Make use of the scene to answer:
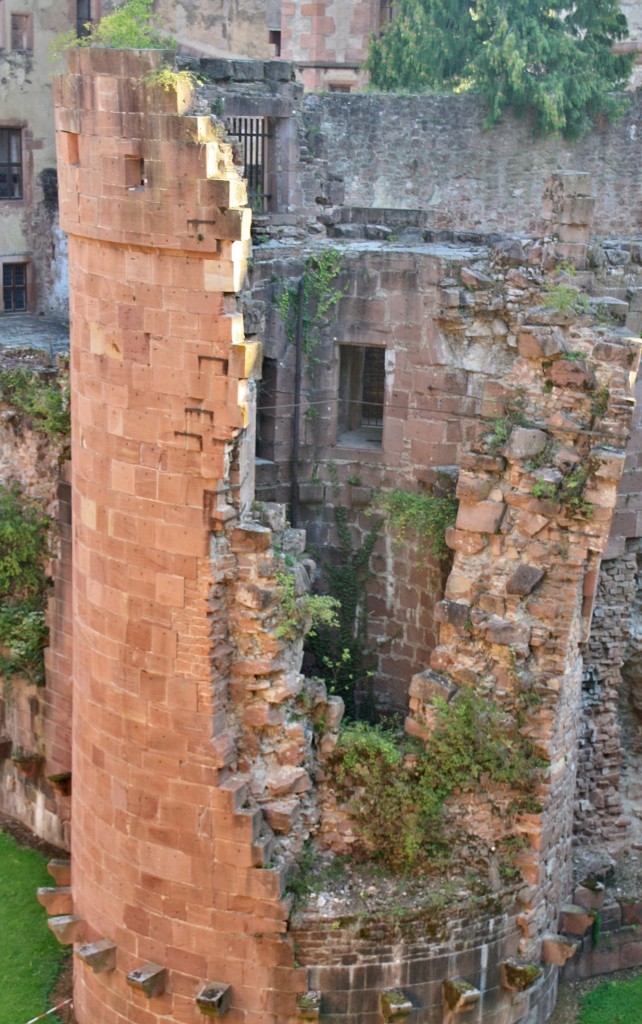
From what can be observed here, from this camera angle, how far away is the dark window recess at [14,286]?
27.3 m

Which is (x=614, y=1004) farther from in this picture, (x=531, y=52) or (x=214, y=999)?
(x=531, y=52)

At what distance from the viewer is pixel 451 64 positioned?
86.6 feet

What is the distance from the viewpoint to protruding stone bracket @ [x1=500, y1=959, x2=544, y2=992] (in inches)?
505

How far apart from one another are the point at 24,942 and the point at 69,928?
1730 millimetres

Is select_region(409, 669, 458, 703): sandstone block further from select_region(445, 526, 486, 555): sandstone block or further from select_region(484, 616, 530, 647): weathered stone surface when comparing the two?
select_region(445, 526, 486, 555): sandstone block

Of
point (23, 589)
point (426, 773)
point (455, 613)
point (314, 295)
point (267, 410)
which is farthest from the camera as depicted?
point (23, 589)

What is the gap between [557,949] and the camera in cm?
1324

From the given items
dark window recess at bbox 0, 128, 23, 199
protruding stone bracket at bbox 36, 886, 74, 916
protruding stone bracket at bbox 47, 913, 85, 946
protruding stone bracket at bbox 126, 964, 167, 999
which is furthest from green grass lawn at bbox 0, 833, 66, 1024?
dark window recess at bbox 0, 128, 23, 199

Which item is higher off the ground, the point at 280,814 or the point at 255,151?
the point at 255,151

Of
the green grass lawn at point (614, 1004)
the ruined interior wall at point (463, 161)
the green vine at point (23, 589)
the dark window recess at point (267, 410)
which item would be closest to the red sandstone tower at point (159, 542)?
the dark window recess at point (267, 410)

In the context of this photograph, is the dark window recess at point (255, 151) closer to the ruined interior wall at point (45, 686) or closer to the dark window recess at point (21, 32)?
the ruined interior wall at point (45, 686)

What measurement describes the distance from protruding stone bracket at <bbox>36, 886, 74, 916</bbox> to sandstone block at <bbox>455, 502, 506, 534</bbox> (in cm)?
511

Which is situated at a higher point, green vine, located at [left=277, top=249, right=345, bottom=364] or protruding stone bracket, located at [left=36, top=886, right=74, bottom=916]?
green vine, located at [left=277, top=249, right=345, bottom=364]

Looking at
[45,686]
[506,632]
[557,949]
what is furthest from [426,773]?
[45,686]
